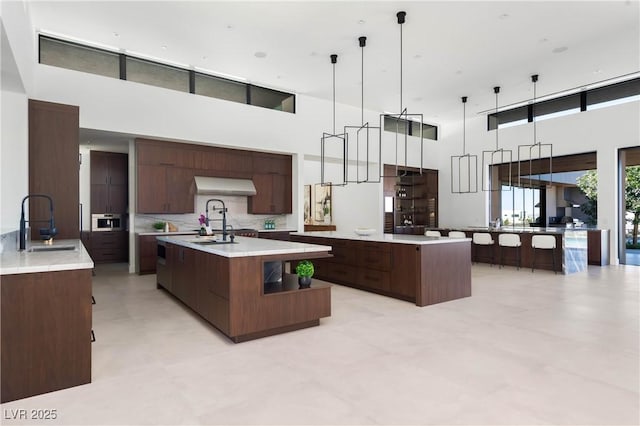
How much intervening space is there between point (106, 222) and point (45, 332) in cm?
735

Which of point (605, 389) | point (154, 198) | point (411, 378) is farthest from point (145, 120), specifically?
point (605, 389)

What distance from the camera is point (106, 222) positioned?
8.95 m

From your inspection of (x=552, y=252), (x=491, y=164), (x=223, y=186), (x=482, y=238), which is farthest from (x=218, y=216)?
(x=491, y=164)

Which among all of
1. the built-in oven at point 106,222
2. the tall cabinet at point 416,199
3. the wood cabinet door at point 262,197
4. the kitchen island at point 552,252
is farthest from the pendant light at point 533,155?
the built-in oven at point 106,222

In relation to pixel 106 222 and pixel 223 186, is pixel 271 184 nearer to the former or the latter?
pixel 223 186

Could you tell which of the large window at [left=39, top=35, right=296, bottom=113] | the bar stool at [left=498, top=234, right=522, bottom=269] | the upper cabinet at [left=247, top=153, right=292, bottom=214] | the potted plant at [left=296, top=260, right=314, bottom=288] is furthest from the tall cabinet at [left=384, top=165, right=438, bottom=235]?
the potted plant at [left=296, top=260, right=314, bottom=288]

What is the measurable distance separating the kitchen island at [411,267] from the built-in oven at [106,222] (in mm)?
5906

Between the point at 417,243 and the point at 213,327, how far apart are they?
2.61 metres

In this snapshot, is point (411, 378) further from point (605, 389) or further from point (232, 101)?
point (232, 101)

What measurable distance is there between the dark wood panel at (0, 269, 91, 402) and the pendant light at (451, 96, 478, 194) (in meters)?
10.4

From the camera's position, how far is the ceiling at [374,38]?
17.3ft

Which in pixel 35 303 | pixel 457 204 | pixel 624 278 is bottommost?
pixel 624 278

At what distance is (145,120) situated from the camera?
700 cm

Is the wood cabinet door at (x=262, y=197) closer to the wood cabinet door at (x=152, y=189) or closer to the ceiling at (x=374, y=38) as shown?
the wood cabinet door at (x=152, y=189)
